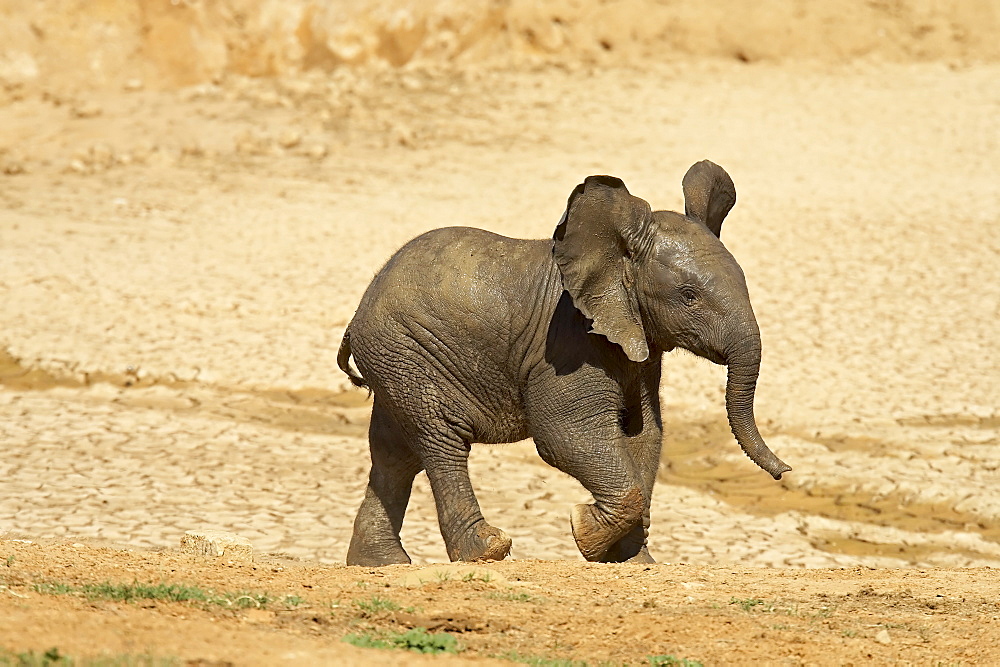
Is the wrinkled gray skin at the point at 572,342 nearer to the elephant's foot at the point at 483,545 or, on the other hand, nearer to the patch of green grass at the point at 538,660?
the elephant's foot at the point at 483,545

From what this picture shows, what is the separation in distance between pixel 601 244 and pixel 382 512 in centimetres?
235

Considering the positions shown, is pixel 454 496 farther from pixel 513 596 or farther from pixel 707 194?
pixel 707 194

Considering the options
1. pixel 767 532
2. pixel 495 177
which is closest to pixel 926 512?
pixel 767 532

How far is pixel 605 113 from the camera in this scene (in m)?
22.2

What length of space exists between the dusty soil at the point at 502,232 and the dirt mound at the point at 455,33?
0.06 m

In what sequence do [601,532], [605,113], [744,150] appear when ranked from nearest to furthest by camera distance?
[601,532]
[744,150]
[605,113]

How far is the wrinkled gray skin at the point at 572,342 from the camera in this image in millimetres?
6973

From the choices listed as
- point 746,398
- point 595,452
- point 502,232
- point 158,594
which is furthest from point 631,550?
point 502,232

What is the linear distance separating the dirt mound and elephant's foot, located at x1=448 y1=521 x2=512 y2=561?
1759 centimetres

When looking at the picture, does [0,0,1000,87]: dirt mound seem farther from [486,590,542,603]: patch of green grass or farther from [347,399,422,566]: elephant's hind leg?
[486,590,542,603]: patch of green grass

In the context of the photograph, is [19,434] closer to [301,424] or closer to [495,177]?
[301,424]

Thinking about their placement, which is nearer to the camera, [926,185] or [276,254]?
[276,254]

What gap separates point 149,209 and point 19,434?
7.58m

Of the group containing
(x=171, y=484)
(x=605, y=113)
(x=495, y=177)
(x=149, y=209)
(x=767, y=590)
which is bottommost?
(x=171, y=484)
